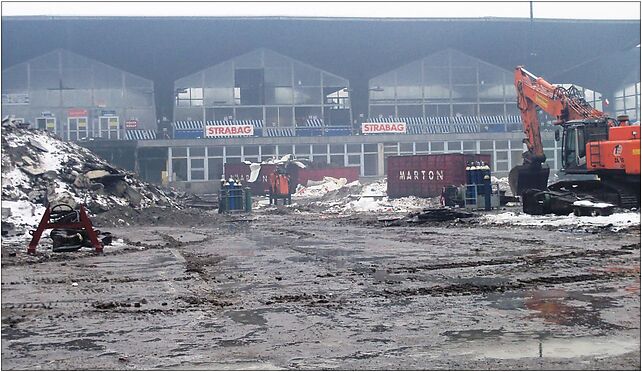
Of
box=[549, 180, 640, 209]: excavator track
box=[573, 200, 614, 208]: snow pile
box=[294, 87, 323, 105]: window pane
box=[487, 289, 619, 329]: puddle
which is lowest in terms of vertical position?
box=[487, 289, 619, 329]: puddle

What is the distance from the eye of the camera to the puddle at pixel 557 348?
600 centimetres

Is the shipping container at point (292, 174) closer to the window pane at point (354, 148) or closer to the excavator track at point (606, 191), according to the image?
the window pane at point (354, 148)

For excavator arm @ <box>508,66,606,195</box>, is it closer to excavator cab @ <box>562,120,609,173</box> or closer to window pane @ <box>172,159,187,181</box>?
excavator cab @ <box>562,120,609,173</box>

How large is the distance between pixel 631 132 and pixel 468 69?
41.7 metres

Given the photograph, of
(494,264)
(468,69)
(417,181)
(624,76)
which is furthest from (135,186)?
(624,76)

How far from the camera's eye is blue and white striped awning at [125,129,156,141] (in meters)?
58.9

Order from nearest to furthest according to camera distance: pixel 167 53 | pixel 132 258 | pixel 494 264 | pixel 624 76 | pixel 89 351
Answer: pixel 89 351 → pixel 494 264 → pixel 132 258 → pixel 167 53 → pixel 624 76

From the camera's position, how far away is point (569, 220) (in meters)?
19.8

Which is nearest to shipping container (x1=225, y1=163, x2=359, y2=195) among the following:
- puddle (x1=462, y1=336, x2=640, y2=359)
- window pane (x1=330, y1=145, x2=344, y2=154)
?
window pane (x1=330, y1=145, x2=344, y2=154)

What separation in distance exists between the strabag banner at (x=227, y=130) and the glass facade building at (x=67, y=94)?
6.14 m

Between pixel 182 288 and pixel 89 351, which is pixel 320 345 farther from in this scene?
pixel 182 288

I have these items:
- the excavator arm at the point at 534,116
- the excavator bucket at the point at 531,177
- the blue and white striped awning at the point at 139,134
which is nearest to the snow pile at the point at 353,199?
the excavator bucket at the point at 531,177

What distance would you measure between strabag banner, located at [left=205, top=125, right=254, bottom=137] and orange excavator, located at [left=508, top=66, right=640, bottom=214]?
104ft

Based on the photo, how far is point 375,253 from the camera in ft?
46.8
